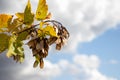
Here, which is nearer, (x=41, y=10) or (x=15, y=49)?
(x=15, y=49)

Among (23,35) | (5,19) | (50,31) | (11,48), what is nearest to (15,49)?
(11,48)

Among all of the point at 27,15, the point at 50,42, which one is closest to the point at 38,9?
the point at 27,15

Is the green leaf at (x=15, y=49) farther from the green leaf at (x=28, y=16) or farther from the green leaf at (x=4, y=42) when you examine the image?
the green leaf at (x=28, y=16)

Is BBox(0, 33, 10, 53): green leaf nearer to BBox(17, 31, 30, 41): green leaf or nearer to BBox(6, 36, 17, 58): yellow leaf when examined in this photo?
BBox(6, 36, 17, 58): yellow leaf

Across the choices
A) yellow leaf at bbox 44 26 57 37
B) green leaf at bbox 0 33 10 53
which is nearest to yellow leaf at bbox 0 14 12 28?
green leaf at bbox 0 33 10 53

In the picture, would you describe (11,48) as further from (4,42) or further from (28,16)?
(28,16)

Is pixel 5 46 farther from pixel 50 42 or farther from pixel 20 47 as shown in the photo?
pixel 50 42
